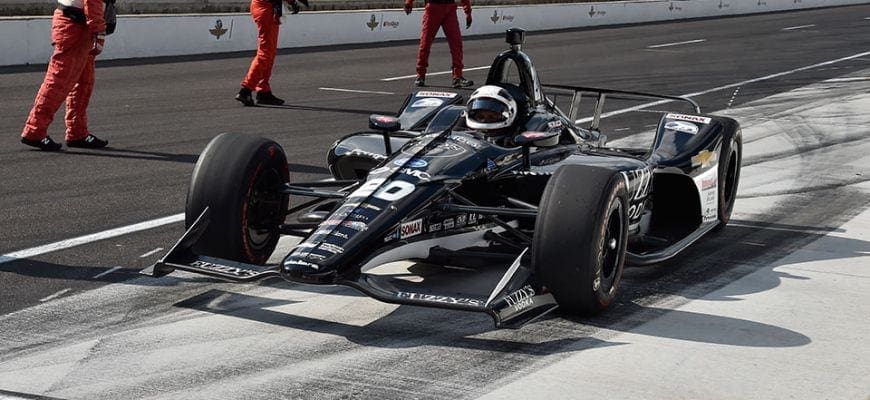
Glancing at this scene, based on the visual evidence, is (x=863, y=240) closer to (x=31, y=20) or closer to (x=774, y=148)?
(x=774, y=148)

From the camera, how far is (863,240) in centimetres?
841

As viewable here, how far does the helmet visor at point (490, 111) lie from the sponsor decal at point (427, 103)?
56.8 inches

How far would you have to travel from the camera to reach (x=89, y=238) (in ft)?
26.3

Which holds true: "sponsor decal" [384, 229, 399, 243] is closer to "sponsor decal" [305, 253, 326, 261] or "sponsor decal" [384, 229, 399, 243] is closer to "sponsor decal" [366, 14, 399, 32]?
"sponsor decal" [305, 253, 326, 261]

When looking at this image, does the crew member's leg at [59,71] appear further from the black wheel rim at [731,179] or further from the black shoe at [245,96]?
the black wheel rim at [731,179]

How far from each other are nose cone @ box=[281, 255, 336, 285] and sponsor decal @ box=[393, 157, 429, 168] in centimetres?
105

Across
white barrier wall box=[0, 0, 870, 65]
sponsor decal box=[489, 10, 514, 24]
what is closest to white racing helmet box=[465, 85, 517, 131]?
white barrier wall box=[0, 0, 870, 65]

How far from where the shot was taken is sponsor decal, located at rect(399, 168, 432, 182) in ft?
22.0

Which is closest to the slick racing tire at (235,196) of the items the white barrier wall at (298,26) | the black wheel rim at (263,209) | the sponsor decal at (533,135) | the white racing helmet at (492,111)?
the black wheel rim at (263,209)

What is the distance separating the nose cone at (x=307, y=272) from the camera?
5914 millimetres

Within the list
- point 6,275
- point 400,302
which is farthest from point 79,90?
point 400,302

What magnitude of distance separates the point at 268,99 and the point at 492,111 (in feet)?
26.4

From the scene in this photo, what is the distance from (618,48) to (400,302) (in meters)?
19.4

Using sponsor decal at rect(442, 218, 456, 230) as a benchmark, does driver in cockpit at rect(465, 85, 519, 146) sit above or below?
above
